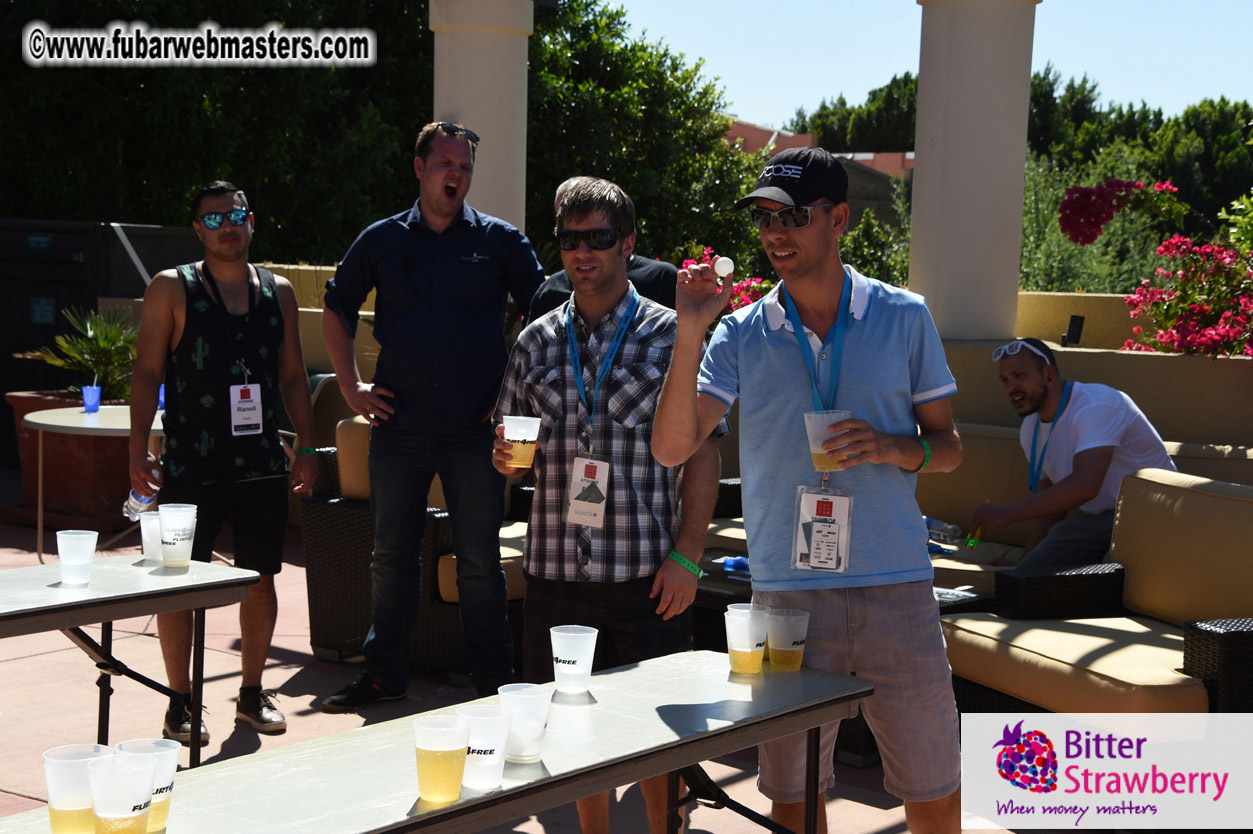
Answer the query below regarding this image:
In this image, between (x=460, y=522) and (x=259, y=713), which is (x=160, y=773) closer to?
(x=460, y=522)

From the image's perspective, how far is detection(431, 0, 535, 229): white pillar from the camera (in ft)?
28.8

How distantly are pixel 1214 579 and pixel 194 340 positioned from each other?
3755 mm

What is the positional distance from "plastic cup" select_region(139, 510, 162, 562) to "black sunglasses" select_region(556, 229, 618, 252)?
4.75ft

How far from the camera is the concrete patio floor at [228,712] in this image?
13.1 ft

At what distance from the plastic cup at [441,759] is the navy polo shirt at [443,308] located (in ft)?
8.61

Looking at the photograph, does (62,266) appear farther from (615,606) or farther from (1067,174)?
(1067,174)

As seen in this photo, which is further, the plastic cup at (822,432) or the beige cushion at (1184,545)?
the beige cushion at (1184,545)

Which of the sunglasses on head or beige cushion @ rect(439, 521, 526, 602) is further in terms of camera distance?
the sunglasses on head

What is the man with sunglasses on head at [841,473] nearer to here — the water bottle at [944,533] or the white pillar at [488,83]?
the water bottle at [944,533]

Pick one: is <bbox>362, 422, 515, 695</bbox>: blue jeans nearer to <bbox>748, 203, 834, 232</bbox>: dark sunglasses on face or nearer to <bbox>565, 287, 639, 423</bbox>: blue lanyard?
<bbox>565, 287, 639, 423</bbox>: blue lanyard

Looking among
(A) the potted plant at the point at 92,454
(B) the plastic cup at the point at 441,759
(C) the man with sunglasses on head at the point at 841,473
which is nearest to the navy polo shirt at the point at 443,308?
(C) the man with sunglasses on head at the point at 841,473

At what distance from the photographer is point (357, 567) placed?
560cm

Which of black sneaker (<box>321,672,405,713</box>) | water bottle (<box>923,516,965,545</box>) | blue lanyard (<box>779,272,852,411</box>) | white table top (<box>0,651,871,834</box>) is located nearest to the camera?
white table top (<box>0,651,871,834</box>)

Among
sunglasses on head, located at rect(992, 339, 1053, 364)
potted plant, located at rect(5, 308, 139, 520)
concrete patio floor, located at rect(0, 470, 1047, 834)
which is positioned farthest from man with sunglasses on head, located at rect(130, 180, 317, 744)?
potted plant, located at rect(5, 308, 139, 520)
